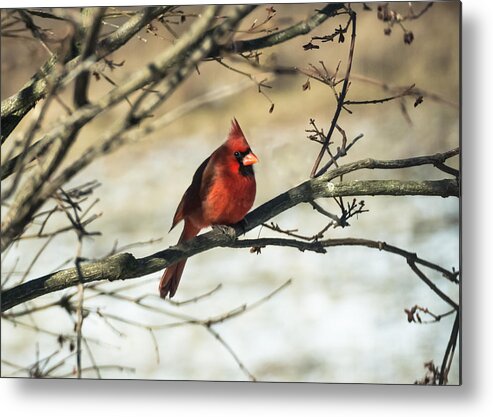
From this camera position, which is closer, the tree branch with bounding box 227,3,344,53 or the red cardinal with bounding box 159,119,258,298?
the tree branch with bounding box 227,3,344,53

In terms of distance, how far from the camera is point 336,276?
2.63m

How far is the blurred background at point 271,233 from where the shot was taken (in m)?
2.58

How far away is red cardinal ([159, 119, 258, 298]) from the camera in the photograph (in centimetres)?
260

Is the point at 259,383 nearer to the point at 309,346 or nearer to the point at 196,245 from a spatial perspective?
the point at 309,346

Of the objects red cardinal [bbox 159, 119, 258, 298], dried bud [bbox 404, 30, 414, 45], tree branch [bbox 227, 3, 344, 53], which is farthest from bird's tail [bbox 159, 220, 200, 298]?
dried bud [bbox 404, 30, 414, 45]

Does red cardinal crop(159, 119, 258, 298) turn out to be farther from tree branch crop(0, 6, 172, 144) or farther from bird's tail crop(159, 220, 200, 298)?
tree branch crop(0, 6, 172, 144)

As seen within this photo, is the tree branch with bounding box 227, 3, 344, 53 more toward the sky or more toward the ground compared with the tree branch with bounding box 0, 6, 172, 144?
more toward the sky

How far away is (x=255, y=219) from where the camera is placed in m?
2.63

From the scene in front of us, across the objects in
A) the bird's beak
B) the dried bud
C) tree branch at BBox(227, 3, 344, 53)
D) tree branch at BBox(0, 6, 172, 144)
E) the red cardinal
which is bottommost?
the red cardinal

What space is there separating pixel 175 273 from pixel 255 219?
333mm

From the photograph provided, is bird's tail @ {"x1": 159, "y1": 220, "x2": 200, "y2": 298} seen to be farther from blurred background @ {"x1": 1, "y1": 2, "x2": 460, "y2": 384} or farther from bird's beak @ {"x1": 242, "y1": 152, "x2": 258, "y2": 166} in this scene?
bird's beak @ {"x1": 242, "y1": 152, "x2": 258, "y2": 166}

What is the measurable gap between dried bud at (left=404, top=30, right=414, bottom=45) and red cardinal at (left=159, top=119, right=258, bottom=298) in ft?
2.05

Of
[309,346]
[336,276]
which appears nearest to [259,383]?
[309,346]

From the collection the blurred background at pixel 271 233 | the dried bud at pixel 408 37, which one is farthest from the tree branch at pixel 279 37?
the dried bud at pixel 408 37
